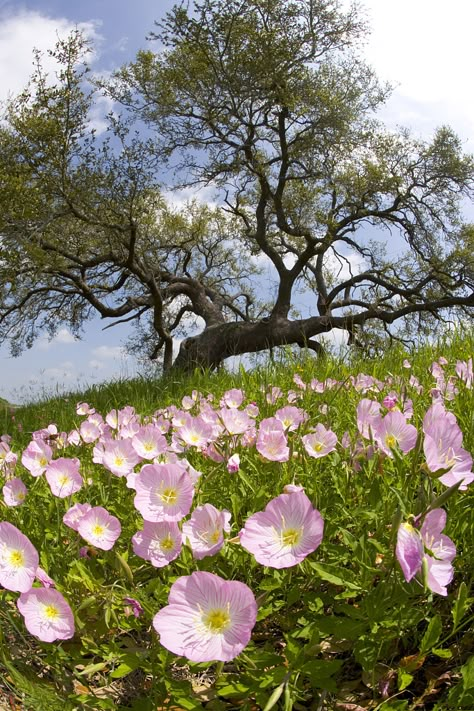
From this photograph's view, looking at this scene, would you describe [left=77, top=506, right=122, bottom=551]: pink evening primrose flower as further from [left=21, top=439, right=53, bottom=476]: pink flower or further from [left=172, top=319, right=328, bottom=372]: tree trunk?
[left=172, top=319, right=328, bottom=372]: tree trunk

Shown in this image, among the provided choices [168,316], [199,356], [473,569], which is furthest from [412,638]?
[168,316]

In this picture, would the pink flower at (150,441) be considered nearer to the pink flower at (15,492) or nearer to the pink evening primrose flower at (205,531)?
the pink flower at (15,492)

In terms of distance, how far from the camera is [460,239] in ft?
53.6

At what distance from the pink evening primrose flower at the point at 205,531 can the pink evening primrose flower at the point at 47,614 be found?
0.33 metres

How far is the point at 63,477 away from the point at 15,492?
0.75 feet

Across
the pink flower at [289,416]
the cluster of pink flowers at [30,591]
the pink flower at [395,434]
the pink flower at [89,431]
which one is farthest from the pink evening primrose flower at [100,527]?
the pink flower at [89,431]

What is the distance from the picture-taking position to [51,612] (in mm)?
1400

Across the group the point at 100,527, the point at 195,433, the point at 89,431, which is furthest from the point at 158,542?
the point at 89,431

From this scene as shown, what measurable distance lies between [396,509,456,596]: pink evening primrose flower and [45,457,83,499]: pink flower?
1180 millimetres

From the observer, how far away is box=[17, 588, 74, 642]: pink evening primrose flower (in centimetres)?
135

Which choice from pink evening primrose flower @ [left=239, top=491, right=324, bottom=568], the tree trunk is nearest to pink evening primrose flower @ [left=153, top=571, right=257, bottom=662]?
pink evening primrose flower @ [left=239, top=491, right=324, bottom=568]

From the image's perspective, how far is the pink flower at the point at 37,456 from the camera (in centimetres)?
232

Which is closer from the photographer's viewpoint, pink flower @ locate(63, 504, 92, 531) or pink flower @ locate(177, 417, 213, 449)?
pink flower @ locate(63, 504, 92, 531)

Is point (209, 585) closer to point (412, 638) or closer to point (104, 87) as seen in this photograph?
point (412, 638)
